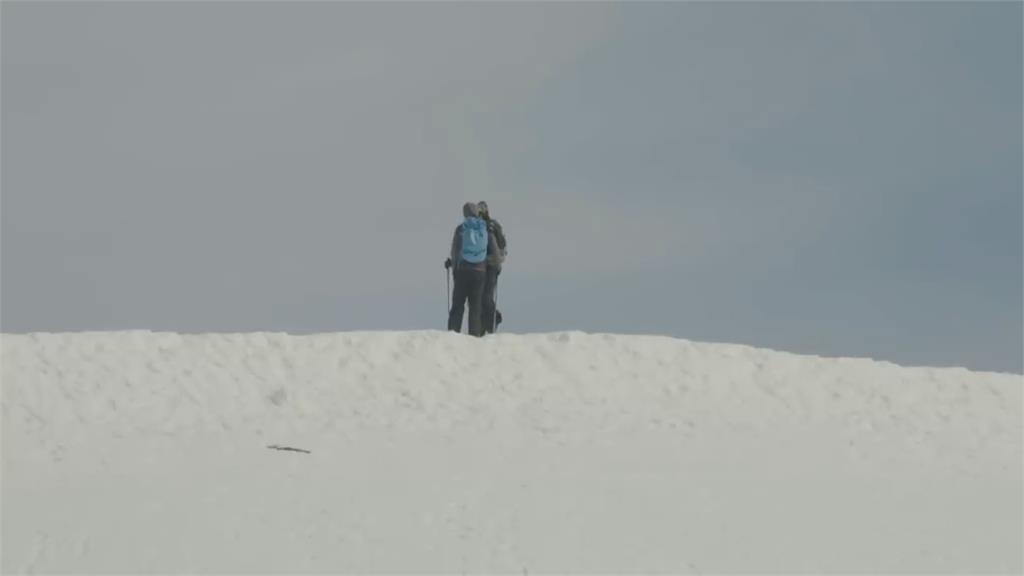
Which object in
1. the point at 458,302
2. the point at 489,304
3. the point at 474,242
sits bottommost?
the point at 458,302

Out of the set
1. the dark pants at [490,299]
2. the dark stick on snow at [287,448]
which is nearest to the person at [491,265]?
the dark pants at [490,299]

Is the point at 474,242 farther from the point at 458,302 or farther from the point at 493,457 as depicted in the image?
the point at 493,457

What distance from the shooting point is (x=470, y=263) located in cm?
1906

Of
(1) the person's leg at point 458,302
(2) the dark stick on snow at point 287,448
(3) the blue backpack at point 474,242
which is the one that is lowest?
(2) the dark stick on snow at point 287,448

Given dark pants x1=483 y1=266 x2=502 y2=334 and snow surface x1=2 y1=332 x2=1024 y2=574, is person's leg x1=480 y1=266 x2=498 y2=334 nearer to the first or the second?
dark pants x1=483 y1=266 x2=502 y2=334

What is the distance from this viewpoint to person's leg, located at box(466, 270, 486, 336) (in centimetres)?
1911

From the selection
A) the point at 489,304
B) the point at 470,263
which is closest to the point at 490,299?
the point at 489,304

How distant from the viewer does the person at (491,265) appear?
19.5 m

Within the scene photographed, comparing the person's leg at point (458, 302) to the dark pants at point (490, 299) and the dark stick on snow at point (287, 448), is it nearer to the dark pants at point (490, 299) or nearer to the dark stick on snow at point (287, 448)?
the dark pants at point (490, 299)

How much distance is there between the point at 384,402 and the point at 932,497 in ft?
20.2

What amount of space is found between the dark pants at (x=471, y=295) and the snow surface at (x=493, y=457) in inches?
21.4

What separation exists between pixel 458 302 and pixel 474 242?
2.80 feet

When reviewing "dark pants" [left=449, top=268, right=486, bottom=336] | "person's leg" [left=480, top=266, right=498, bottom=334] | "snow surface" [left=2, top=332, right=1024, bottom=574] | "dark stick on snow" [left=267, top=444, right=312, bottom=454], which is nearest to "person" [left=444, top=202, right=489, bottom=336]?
"dark pants" [left=449, top=268, right=486, bottom=336]

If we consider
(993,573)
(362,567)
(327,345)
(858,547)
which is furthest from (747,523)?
(327,345)
